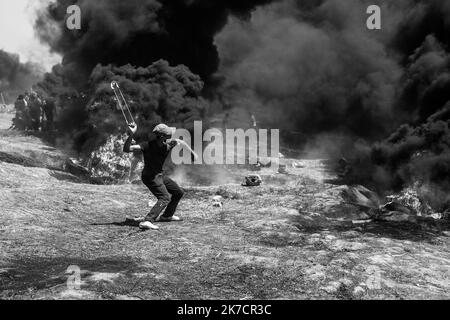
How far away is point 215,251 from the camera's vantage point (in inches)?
289

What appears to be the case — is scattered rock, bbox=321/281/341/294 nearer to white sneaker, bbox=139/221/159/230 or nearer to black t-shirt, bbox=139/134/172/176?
white sneaker, bbox=139/221/159/230

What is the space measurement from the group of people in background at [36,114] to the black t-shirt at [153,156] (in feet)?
77.8

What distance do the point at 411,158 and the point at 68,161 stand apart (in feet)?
44.5

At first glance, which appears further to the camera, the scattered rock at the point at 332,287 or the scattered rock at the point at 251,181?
the scattered rock at the point at 251,181

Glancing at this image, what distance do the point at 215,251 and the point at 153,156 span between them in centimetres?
237

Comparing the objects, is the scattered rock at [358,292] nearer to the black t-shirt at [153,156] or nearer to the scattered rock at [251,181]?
the black t-shirt at [153,156]

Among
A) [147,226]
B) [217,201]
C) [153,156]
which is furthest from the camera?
[217,201]

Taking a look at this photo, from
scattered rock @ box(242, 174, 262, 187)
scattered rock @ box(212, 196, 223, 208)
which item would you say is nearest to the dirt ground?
scattered rock @ box(212, 196, 223, 208)

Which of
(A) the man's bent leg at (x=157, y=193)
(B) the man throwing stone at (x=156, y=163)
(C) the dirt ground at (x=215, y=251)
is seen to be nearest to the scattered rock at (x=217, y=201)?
(C) the dirt ground at (x=215, y=251)

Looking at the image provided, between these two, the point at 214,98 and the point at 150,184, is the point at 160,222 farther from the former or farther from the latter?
the point at 214,98

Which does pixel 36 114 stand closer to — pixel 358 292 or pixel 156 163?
pixel 156 163

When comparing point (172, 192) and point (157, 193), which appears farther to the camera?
point (172, 192)

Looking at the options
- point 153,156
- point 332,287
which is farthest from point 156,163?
point 332,287

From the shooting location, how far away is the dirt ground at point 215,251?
18.2 ft
